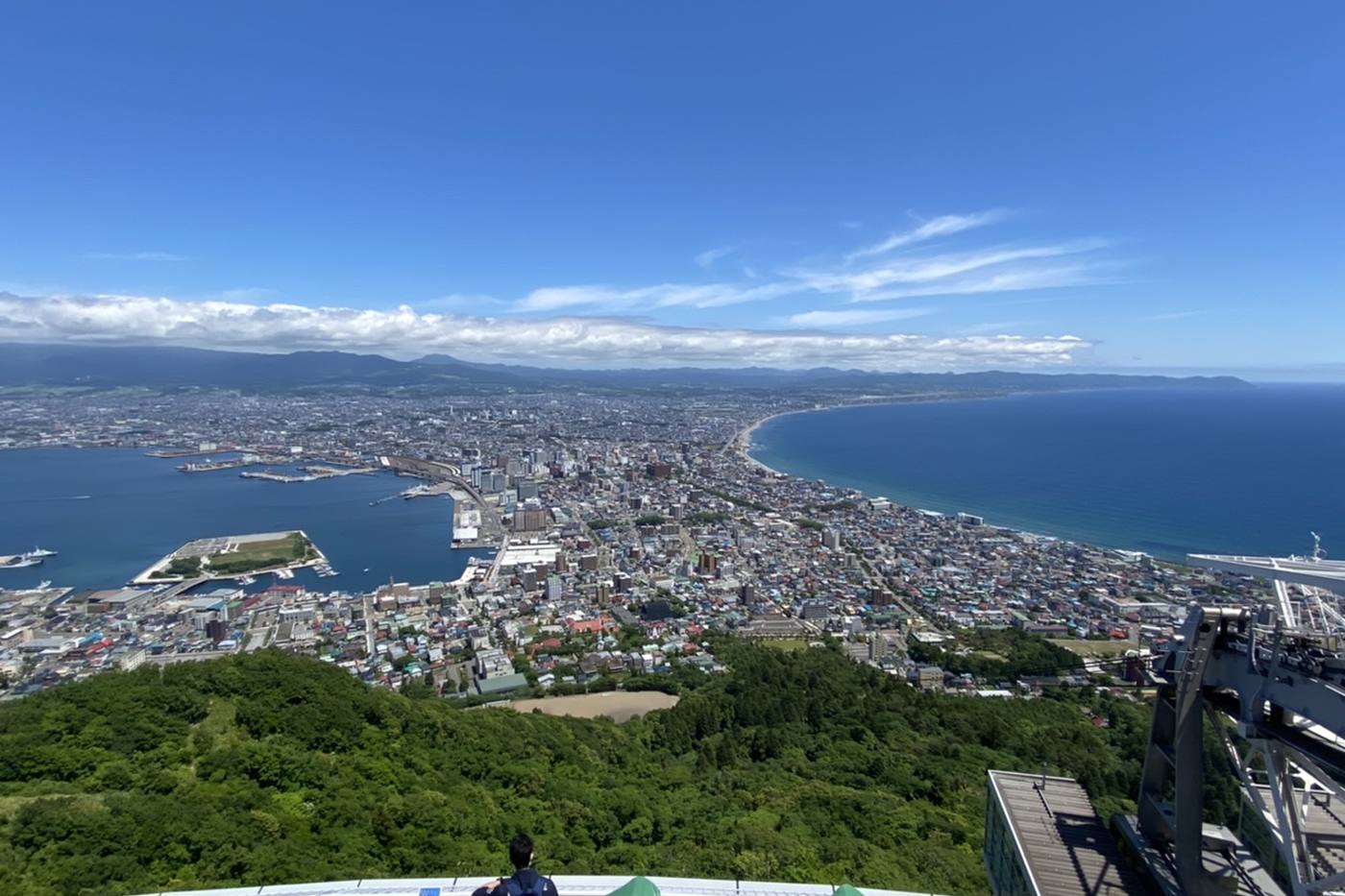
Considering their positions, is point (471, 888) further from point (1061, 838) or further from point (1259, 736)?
point (1259, 736)

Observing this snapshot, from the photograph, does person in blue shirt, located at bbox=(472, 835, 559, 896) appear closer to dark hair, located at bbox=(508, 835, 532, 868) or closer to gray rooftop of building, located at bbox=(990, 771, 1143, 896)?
dark hair, located at bbox=(508, 835, 532, 868)

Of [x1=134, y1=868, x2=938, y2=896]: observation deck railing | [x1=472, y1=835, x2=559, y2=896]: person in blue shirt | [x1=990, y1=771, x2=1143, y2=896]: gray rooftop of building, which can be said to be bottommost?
[x1=134, y1=868, x2=938, y2=896]: observation deck railing

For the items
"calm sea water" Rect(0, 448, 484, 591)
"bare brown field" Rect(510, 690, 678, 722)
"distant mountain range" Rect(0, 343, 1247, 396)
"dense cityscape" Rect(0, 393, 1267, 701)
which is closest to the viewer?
"bare brown field" Rect(510, 690, 678, 722)

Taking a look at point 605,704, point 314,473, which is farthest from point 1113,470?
point 314,473

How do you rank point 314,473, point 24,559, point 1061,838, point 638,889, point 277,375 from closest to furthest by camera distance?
point 638,889 < point 1061,838 < point 24,559 < point 314,473 < point 277,375

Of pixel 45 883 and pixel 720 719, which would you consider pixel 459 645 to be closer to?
pixel 720 719

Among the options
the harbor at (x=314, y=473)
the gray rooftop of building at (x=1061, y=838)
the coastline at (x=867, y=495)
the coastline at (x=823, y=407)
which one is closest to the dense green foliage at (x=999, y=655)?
the coastline at (x=867, y=495)

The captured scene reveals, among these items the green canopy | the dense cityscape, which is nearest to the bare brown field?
the dense cityscape

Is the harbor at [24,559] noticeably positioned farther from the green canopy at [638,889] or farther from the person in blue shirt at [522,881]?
the person in blue shirt at [522,881]
